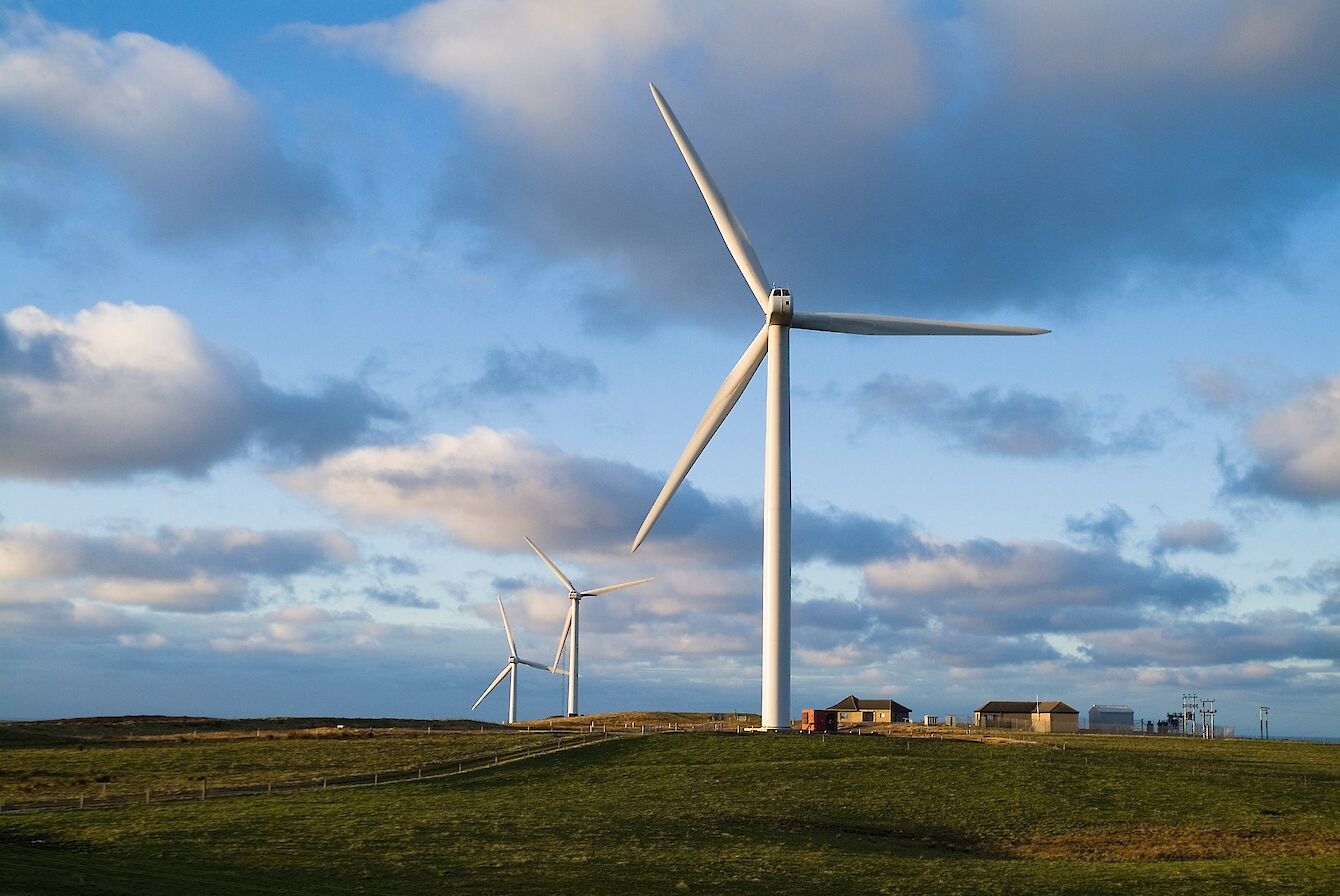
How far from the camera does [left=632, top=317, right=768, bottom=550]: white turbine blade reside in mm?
83188

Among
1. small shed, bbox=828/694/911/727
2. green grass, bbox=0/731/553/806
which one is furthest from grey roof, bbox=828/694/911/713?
green grass, bbox=0/731/553/806

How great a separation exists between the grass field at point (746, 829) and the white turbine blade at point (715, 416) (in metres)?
17.1

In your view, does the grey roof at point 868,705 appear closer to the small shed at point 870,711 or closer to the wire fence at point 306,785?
the small shed at point 870,711

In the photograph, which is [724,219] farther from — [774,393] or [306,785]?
[306,785]

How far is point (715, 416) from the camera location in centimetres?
8556

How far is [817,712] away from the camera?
4023 inches

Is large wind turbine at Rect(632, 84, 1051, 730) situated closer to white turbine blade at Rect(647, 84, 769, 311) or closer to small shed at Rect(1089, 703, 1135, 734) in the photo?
white turbine blade at Rect(647, 84, 769, 311)

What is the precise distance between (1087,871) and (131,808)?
4626 cm

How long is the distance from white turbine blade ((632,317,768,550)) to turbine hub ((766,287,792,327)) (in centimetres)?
119

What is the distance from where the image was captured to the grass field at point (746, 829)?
45688mm

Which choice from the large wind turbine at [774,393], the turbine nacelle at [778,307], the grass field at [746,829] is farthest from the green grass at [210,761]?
the turbine nacelle at [778,307]

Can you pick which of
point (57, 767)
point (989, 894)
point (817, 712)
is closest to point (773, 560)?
point (817, 712)

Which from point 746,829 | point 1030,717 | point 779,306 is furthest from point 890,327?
point 1030,717

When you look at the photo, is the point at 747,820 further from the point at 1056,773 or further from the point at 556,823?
the point at 1056,773
